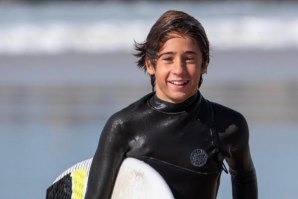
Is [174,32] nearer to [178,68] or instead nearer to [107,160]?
[178,68]

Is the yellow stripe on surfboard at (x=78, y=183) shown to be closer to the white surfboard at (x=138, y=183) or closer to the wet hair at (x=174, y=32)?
the white surfboard at (x=138, y=183)

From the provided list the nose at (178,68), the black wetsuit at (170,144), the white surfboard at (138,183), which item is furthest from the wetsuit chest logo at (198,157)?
the nose at (178,68)

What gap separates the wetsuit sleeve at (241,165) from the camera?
2.63 metres

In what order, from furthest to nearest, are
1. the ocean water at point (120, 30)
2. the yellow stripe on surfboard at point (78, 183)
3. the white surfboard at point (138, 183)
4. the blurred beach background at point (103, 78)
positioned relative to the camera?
the ocean water at point (120, 30) → the blurred beach background at point (103, 78) → the yellow stripe on surfboard at point (78, 183) → the white surfboard at point (138, 183)

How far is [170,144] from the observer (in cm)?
257

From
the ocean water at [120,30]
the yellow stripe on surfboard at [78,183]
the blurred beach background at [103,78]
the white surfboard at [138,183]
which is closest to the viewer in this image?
the white surfboard at [138,183]

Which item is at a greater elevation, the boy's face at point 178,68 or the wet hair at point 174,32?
the wet hair at point 174,32

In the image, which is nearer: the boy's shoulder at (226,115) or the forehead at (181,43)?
the forehead at (181,43)

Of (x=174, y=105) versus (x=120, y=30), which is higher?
(x=174, y=105)

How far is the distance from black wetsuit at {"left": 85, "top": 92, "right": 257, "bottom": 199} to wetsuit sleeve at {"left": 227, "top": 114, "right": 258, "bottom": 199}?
0.09 ft

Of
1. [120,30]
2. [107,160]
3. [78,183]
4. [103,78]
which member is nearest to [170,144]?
[107,160]

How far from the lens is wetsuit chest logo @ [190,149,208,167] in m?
2.56

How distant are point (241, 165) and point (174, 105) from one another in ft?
0.92

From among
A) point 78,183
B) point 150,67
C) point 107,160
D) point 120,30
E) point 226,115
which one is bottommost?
point 120,30
